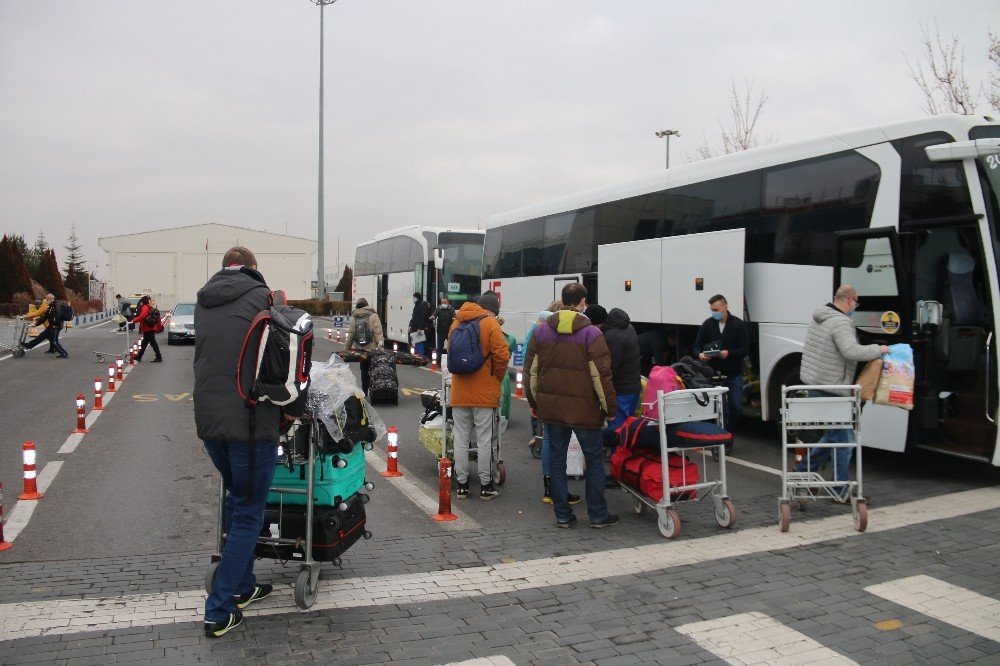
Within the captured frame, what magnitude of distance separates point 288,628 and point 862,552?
4.22 meters

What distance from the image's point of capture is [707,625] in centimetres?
467

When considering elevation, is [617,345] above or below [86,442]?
above

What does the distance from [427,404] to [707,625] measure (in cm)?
428

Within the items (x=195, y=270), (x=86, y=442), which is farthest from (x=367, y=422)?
(x=195, y=270)

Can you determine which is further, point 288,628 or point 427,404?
point 427,404

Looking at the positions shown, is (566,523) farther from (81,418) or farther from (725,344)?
(81,418)

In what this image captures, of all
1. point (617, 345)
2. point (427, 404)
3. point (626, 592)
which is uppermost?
point (617, 345)

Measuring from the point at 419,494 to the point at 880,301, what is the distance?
17.1ft

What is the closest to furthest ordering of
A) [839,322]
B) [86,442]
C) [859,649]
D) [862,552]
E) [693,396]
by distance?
[859,649], [862,552], [693,396], [839,322], [86,442]

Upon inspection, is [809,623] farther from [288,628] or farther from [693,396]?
[288,628]

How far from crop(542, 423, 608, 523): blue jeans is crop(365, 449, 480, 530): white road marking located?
2.46 feet

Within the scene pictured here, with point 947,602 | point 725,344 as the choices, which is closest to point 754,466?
point 725,344

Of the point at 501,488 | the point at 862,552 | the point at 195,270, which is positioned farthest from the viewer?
the point at 195,270

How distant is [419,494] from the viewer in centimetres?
780
